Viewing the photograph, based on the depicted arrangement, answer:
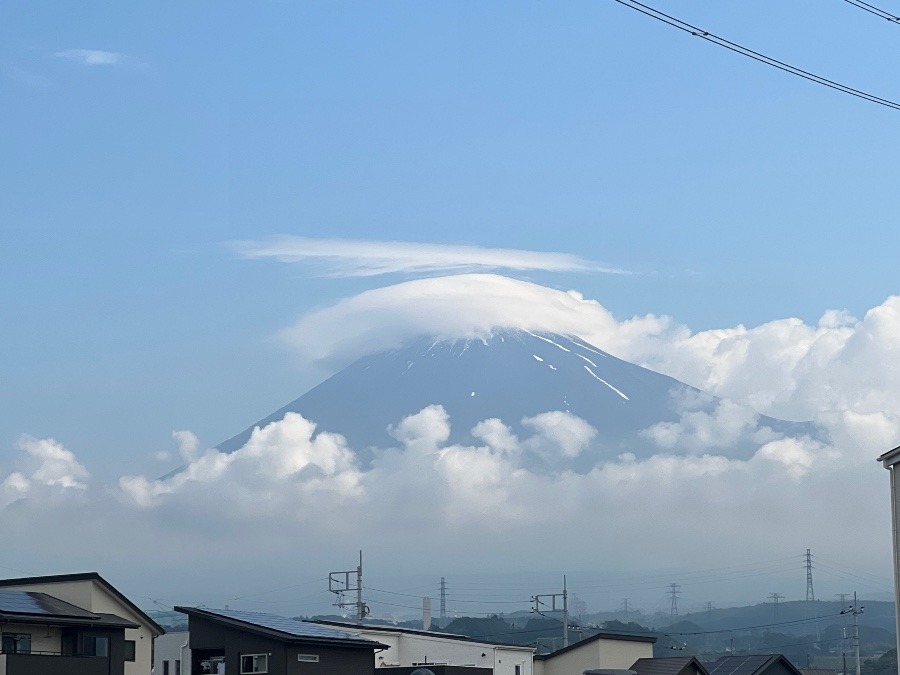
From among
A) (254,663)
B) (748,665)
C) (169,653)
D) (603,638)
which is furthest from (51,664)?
(748,665)

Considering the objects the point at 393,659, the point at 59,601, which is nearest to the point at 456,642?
the point at 393,659

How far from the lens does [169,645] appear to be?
50.6 meters

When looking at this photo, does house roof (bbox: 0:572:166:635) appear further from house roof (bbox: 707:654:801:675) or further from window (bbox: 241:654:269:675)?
house roof (bbox: 707:654:801:675)

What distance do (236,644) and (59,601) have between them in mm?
6060

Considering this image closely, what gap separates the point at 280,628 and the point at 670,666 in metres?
16.6

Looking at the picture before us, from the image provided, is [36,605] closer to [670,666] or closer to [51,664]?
[51,664]

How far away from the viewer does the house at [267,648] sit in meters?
44.4

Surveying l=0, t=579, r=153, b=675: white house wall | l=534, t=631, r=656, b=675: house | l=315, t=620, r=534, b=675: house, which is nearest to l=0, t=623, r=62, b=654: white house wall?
l=0, t=579, r=153, b=675: white house wall

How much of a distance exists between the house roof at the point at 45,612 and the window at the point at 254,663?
4.28 m

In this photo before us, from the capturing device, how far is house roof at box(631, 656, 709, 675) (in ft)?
175

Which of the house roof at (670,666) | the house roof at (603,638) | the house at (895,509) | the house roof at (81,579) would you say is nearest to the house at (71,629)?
the house roof at (81,579)

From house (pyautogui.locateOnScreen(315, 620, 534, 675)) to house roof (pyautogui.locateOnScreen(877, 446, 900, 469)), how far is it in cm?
2060

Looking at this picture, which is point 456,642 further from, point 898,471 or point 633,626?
point 633,626

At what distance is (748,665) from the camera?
56.7 meters
